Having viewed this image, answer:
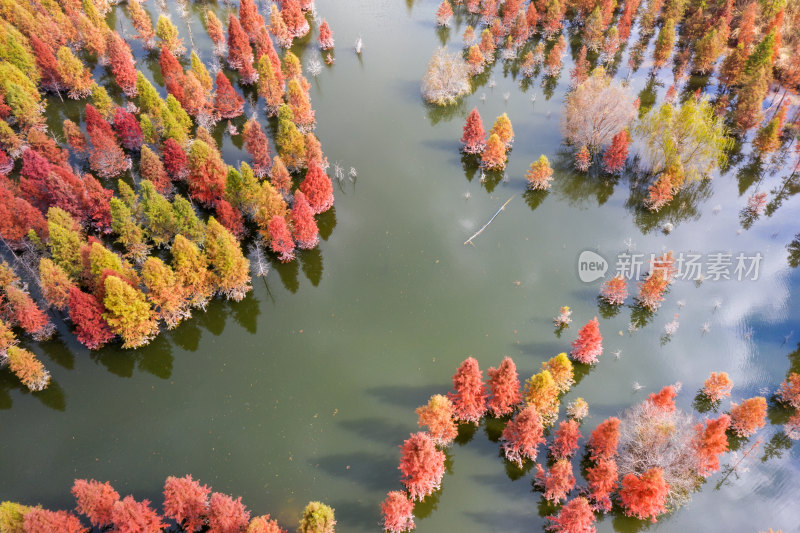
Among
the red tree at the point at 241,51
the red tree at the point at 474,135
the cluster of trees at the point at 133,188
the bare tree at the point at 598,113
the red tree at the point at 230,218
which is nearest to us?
the cluster of trees at the point at 133,188

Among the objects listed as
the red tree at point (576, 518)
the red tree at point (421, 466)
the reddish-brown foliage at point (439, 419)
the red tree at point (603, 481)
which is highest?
the reddish-brown foliage at point (439, 419)

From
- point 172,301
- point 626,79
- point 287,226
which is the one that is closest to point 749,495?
point 287,226

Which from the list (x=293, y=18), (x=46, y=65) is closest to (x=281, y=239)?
(x=46, y=65)

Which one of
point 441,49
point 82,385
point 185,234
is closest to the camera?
point 82,385

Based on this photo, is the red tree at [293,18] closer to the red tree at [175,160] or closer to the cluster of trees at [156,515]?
the red tree at [175,160]

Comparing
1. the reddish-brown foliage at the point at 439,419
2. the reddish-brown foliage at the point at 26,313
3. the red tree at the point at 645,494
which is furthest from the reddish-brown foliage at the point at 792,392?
the reddish-brown foliage at the point at 26,313

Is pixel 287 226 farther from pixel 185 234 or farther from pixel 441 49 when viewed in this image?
pixel 441 49

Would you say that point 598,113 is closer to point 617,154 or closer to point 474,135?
point 617,154
